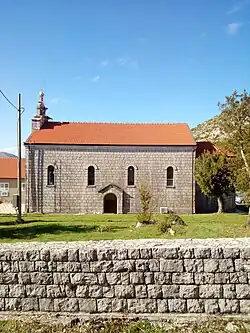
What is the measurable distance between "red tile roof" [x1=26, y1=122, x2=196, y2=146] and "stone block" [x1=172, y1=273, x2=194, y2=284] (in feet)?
91.7

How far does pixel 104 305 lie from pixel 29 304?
4.27 ft

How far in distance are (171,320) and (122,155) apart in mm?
28194

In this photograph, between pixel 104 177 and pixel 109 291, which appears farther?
pixel 104 177

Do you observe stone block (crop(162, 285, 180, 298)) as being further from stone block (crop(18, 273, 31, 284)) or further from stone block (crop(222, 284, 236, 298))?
stone block (crop(18, 273, 31, 284))

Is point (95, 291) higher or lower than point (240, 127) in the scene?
lower

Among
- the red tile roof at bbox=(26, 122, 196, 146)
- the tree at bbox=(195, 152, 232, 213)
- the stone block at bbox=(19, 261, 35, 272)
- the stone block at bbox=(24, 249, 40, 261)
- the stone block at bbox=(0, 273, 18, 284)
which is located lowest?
the stone block at bbox=(0, 273, 18, 284)

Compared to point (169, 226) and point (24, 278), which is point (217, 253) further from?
point (169, 226)

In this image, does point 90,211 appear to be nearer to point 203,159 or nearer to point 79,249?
point 203,159

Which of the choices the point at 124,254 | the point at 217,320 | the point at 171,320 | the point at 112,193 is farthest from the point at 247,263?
the point at 112,193

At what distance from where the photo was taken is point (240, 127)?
1889 cm

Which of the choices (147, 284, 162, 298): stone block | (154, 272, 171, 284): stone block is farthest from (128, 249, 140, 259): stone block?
(147, 284, 162, 298): stone block

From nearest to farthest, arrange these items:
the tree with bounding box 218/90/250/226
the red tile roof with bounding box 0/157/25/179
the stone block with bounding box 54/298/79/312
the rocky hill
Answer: the stone block with bounding box 54/298/79/312
the tree with bounding box 218/90/250/226
the red tile roof with bounding box 0/157/25/179
the rocky hill

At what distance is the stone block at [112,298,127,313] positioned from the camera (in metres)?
5.68

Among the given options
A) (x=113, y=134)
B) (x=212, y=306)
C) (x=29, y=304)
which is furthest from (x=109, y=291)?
(x=113, y=134)
